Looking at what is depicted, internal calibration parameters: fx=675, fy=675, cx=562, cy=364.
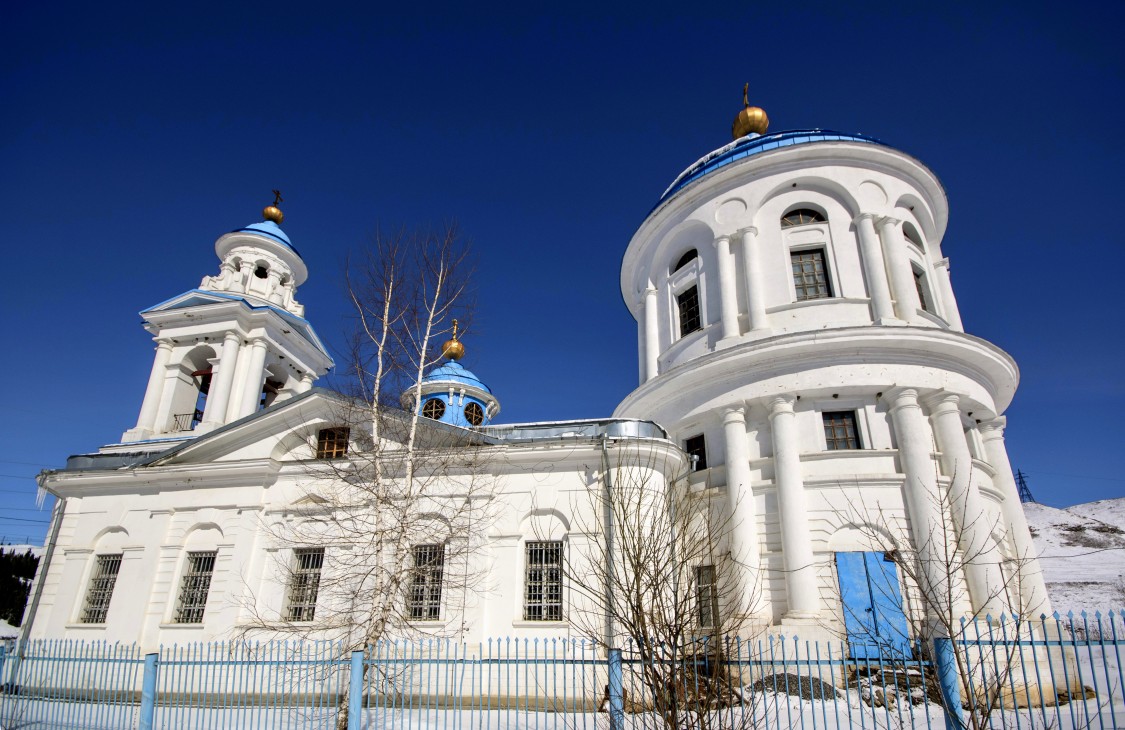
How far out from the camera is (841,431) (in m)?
15.1

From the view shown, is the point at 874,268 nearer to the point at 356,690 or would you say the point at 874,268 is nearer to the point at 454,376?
the point at 356,690

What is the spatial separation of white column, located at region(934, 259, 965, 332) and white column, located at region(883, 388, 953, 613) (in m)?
4.70

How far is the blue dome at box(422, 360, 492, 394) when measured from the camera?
28906mm

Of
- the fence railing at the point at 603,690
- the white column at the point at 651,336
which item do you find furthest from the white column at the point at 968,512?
the white column at the point at 651,336

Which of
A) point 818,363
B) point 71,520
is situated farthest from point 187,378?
point 818,363

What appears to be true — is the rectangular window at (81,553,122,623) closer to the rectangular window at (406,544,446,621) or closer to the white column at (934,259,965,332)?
the rectangular window at (406,544,446,621)

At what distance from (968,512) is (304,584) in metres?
14.0

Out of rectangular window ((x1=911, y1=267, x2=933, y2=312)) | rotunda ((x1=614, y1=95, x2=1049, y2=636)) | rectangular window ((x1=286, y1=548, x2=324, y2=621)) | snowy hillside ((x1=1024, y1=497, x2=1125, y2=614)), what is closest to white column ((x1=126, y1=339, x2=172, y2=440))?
rectangular window ((x1=286, y1=548, x2=324, y2=621))

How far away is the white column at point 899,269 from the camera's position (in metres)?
16.3

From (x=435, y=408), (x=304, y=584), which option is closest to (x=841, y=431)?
(x=304, y=584)

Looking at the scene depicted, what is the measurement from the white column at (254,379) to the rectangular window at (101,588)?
5.80 m

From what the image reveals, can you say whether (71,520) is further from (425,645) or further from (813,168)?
(813,168)

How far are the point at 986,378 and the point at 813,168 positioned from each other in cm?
678

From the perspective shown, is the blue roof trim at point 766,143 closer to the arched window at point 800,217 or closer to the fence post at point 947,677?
the arched window at point 800,217
